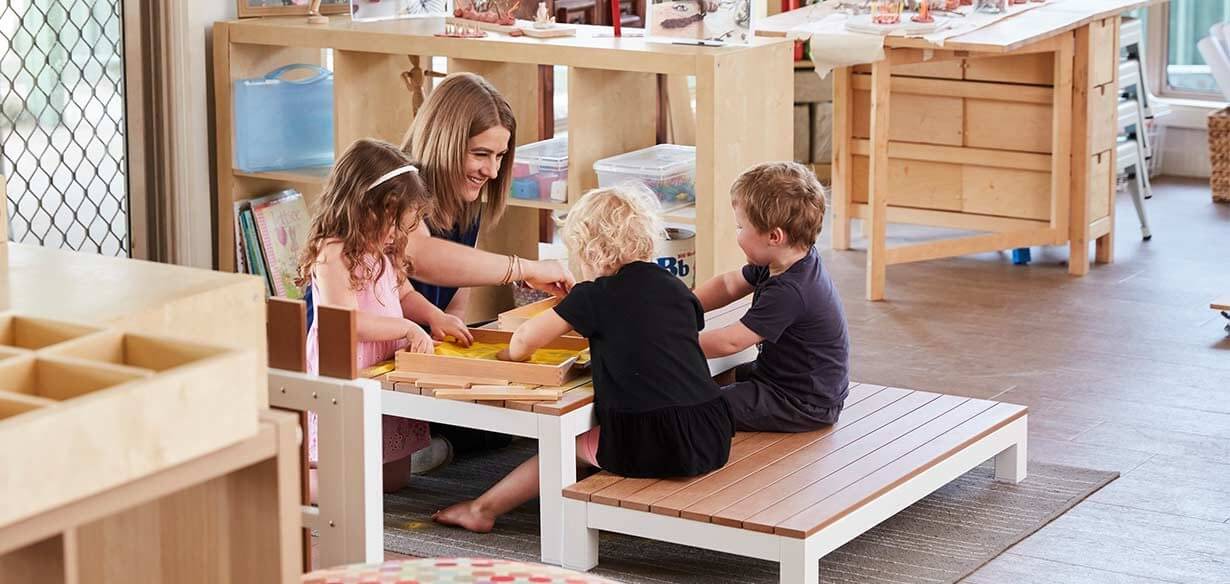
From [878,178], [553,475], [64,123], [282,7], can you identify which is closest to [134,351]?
[553,475]

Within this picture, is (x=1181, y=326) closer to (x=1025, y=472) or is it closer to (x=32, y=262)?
(x=1025, y=472)

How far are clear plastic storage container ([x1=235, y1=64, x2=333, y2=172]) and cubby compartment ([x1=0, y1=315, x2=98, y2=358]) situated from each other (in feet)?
10.6

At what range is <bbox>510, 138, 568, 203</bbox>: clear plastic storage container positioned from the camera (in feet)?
13.6

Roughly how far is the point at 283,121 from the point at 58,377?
3486 millimetres

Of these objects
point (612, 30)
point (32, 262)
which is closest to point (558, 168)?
point (612, 30)

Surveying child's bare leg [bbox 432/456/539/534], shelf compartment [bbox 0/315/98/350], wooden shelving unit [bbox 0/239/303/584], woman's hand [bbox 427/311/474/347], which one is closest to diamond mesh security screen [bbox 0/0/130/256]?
woman's hand [bbox 427/311/474/347]

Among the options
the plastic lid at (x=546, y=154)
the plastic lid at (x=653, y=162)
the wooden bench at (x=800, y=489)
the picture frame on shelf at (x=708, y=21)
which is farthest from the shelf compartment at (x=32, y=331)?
the plastic lid at (x=546, y=154)

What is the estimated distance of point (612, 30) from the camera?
13.8 ft

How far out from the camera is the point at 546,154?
4.23 meters

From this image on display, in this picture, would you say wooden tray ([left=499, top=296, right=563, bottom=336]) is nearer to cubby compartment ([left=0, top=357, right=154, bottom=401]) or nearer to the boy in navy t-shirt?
the boy in navy t-shirt

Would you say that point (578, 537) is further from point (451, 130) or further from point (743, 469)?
point (451, 130)

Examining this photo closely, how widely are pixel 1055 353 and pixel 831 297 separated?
1619mm

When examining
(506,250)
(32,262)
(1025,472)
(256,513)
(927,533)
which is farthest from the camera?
(506,250)

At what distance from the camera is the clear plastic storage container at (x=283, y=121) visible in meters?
4.52
